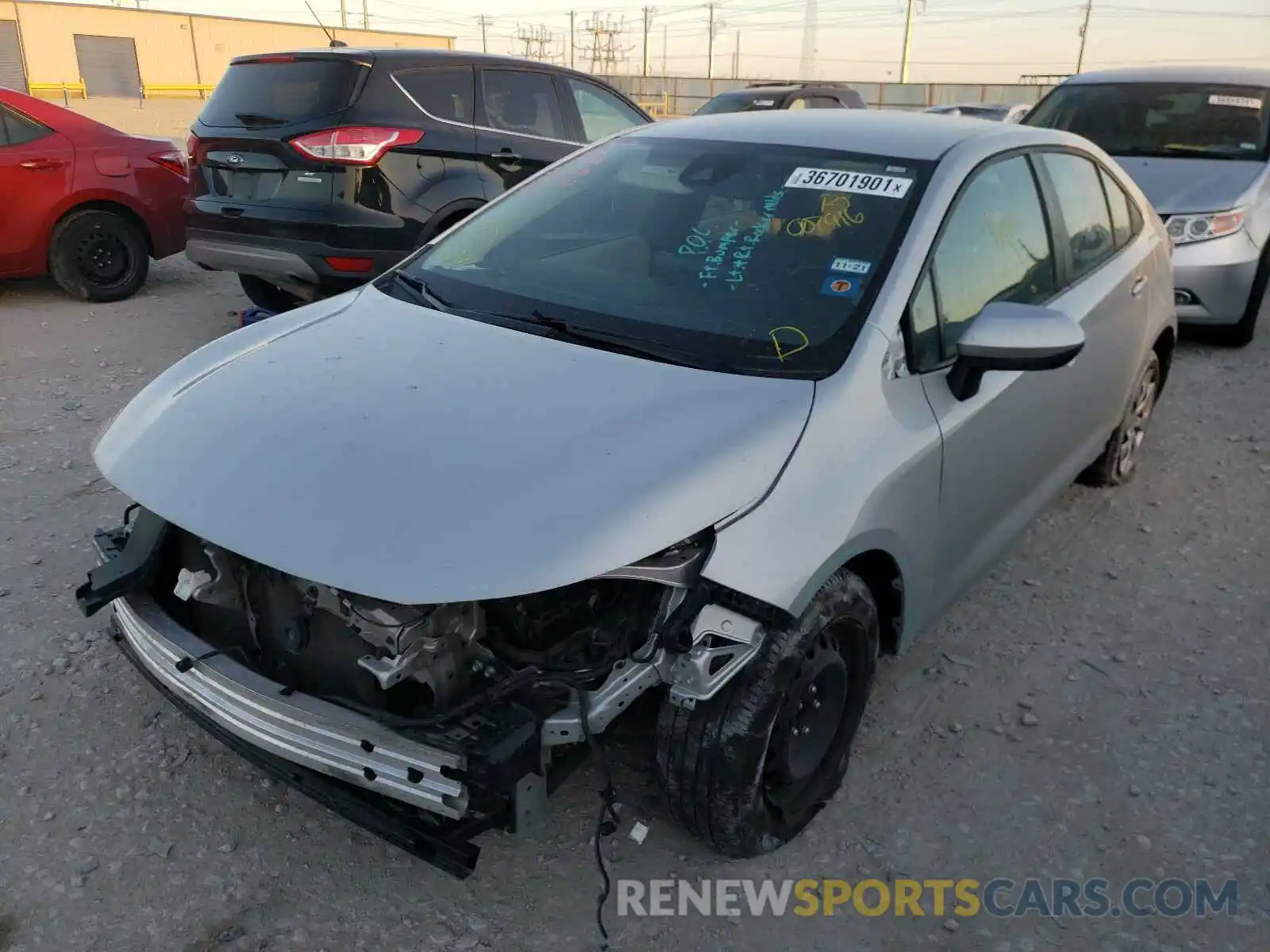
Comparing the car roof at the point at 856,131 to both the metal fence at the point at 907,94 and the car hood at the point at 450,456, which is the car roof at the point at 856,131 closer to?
the car hood at the point at 450,456

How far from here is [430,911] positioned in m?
2.38

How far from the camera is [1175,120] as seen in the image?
7215 millimetres

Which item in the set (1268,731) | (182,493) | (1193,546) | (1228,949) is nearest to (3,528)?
(182,493)

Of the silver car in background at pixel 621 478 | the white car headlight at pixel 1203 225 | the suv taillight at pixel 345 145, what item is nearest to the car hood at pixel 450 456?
the silver car in background at pixel 621 478

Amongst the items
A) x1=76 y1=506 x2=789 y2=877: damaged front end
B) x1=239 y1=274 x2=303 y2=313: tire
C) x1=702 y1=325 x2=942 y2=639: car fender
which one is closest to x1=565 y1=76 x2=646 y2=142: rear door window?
x1=239 y1=274 x2=303 y2=313: tire

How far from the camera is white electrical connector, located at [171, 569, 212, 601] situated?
2.43m

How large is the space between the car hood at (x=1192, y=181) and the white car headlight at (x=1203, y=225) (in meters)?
0.04

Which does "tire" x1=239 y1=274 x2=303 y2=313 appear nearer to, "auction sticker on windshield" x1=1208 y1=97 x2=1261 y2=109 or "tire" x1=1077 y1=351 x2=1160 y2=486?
"tire" x1=1077 y1=351 x2=1160 y2=486

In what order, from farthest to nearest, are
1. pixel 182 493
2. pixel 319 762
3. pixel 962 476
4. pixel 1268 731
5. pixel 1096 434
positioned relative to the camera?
pixel 1096 434
pixel 1268 731
pixel 962 476
pixel 182 493
pixel 319 762

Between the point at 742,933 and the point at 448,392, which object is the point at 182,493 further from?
the point at 742,933

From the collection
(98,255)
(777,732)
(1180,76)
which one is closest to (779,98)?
(1180,76)

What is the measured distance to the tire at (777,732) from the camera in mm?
2260

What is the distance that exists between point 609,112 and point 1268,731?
598cm

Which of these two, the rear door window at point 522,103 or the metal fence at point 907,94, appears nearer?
the rear door window at point 522,103
